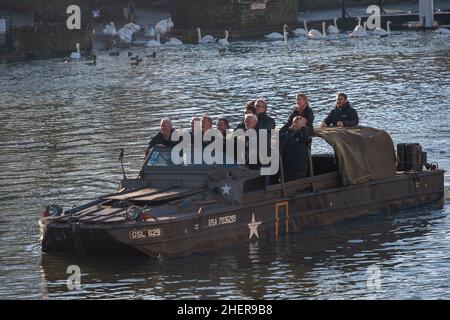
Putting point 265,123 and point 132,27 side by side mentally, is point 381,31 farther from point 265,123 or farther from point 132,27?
point 265,123

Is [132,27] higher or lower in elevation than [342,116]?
higher

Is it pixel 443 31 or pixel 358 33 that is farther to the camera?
pixel 358 33

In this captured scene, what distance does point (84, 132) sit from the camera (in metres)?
42.7

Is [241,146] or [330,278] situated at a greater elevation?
[241,146]

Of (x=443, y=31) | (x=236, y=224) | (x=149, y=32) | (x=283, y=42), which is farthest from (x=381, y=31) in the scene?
(x=236, y=224)

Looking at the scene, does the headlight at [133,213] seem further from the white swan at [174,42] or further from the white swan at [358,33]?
A: the white swan at [174,42]

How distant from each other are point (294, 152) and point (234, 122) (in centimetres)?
1656

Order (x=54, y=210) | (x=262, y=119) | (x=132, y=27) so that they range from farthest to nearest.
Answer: (x=132, y=27) < (x=262, y=119) < (x=54, y=210)

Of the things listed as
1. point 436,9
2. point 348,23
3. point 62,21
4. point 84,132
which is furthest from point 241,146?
point 436,9

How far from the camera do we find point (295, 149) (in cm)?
2641

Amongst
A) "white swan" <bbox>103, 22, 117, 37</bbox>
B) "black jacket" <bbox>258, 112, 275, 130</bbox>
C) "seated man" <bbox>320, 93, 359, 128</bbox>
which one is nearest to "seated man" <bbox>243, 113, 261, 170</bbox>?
"black jacket" <bbox>258, 112, 275, 130</bbox>

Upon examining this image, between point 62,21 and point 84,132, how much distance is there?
29.5 meters

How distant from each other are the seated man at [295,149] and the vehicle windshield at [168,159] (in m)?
1.34

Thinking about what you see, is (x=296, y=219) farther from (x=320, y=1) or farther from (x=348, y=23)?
(x=320, y=1)
